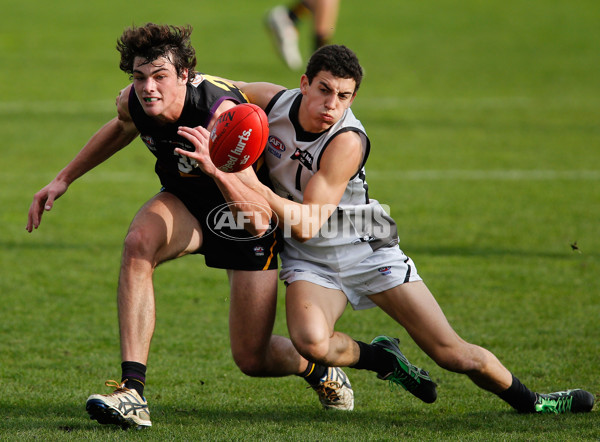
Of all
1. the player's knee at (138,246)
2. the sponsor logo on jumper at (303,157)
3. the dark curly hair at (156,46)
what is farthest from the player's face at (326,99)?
the player's knee at (138,246)

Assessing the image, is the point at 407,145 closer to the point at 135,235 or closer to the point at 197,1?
the point at 135,235

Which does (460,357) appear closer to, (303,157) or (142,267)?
(303,157)

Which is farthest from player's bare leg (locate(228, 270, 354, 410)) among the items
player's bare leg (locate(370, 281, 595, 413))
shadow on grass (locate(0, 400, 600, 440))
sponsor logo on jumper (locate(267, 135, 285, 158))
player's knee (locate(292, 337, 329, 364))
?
sponsor logo on jumper (locate(267, 135, 285, 158))

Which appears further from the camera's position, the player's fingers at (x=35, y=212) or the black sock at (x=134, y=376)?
the player's fingers at (x=35, y=212)

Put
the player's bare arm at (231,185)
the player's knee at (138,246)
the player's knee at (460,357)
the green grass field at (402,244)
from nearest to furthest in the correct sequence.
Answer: the player's bare arm at (231,185)
the player's knee at (460,357)
the player's knee at (138,246)
the green grass field at (402,244)

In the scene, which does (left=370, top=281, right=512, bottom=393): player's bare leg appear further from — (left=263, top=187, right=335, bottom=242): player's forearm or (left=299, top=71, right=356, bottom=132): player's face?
(left=299, top=71, right=356, bottom=132): player's face

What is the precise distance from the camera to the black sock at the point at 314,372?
492 cm

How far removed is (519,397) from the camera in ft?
15.2

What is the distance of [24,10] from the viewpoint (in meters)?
25.3

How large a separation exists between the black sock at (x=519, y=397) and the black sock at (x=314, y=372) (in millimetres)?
1013

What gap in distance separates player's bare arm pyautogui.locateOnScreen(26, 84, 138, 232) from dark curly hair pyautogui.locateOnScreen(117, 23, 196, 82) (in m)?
0.39

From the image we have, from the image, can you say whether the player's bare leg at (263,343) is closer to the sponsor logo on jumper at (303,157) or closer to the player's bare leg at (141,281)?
the player's bare leg at (141,281)

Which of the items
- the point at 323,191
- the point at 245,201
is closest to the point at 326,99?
the point at 323,191

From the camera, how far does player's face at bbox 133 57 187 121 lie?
15.0ft
